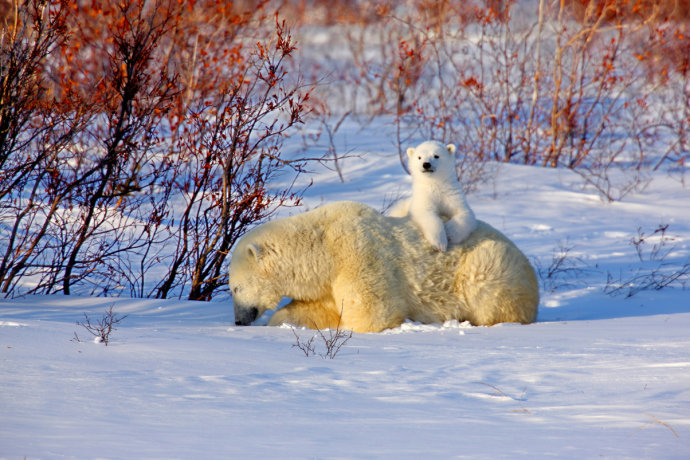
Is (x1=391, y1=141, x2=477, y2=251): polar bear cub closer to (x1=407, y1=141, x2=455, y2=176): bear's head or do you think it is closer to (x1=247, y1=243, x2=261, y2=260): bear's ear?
(x1=407, y1=141, x2=455, y2=176): bear's head

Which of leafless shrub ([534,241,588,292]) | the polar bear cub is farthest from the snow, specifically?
leafless shrub ([534,241,588,292])

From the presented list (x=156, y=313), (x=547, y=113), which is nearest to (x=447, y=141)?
A: (x=547, y=113)

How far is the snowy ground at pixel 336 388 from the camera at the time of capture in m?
2.39

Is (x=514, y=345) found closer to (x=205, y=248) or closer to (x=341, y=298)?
(x=341, y=298)

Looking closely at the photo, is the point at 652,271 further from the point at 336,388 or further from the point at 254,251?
the point at 336,388

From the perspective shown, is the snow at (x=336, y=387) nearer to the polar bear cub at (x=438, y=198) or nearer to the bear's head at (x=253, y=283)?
the bear's head at (x=253, y=283)

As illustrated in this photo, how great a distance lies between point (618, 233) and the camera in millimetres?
8633

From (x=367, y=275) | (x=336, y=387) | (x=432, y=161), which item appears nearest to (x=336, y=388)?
(x=336, y=387)

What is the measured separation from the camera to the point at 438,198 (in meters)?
5.37

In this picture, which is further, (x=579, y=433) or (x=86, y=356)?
(x=86, y=356)

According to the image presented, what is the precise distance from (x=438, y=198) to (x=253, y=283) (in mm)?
1499

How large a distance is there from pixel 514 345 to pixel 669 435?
160cm

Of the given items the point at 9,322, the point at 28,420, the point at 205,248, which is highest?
the point at 205,248

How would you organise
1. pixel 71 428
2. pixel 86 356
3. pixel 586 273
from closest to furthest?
1. pixel 71 428
2. pixel 86 356
3. pixel 586 273
